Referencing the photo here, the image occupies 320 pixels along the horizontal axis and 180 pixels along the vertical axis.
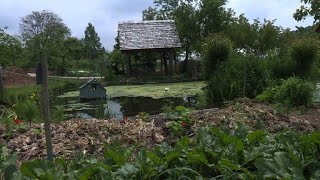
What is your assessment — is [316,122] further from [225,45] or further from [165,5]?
[165,5]

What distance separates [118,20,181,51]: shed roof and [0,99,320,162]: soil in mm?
20870

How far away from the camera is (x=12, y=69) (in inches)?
1315

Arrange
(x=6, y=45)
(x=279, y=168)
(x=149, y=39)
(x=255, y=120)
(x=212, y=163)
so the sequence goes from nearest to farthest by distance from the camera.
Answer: (x=279, y=168) → (x=212, y=163) → (x=255, y=120) → (x=6, y=45) → (x=149, y=39)

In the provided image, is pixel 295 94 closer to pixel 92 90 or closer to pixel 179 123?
pixel 179 123

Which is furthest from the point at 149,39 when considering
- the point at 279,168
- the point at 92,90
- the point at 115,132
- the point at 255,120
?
the point at 279,168

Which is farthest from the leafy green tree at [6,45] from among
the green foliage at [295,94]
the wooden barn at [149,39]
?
the green foliage at [295,94]

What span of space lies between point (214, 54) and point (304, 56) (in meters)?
2.91

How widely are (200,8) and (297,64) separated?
19678 millimetres

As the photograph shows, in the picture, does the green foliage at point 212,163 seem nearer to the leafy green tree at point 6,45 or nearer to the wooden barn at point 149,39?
the leafy green tree at point 6,45

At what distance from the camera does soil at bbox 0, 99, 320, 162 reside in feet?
15.1

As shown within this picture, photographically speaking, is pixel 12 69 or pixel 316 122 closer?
pixel 316 122

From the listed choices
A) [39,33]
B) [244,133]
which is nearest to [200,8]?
[39,33]

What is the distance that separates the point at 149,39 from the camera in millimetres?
27297

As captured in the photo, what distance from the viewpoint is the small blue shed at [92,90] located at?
1411 centimetres
